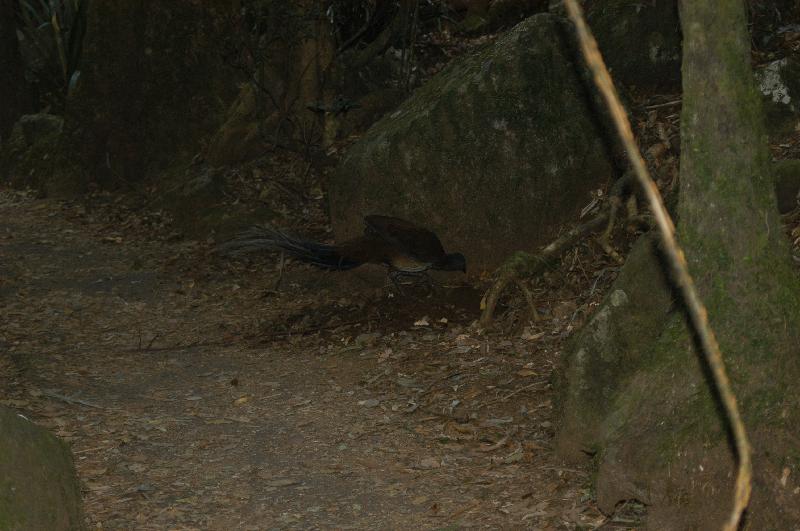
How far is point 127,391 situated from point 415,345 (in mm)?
1595

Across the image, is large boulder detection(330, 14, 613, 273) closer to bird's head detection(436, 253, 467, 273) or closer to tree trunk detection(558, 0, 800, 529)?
bird's head detection(436, 253, 467, 273)

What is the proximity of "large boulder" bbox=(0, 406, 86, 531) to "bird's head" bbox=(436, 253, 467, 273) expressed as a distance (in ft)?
10.2

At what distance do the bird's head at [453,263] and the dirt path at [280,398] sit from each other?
0.64 ft

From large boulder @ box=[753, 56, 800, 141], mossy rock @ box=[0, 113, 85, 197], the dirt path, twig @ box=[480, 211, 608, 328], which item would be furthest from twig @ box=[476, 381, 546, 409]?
mossy rock @ box=[0, 113, 85, 197]

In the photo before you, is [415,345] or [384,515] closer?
[384,515]

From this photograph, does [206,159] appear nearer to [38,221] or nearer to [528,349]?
[38,221]

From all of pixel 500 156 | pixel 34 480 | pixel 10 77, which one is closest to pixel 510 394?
pixel 500 156

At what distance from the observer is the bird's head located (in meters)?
5.88

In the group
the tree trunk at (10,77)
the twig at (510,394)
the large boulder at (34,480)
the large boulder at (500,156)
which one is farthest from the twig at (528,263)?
the tree trunk at (10,77)

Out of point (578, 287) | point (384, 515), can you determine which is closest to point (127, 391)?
point (384, 515)

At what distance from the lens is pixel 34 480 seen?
2.90 m

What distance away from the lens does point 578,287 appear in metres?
5.41

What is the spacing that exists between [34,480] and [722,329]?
7.32ft

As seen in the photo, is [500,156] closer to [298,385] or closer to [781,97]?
[781,97]
